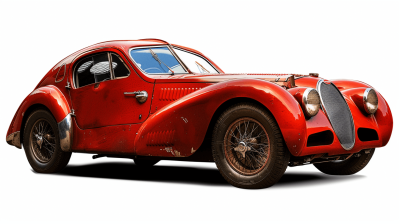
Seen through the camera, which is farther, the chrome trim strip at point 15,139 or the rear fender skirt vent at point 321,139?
the chrome trim strip at point 15,139

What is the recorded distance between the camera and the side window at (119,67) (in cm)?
815

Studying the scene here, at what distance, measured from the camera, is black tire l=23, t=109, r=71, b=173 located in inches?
346

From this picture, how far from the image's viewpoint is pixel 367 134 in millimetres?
7676

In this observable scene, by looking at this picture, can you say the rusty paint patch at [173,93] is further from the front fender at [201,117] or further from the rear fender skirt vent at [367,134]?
the rear fender skirt vent at [367,134]

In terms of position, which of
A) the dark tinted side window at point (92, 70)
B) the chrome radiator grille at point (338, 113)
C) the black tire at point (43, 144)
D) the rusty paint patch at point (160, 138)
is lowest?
the black tire at point (43, 144)

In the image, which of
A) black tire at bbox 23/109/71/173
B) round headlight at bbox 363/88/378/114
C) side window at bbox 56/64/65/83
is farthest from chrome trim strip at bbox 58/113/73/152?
round headlight at bbox 363/88/378/114

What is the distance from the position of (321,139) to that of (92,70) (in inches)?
157

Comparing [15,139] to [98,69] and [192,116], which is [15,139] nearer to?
[98,69]

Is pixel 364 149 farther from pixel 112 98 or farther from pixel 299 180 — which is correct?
pixel 112 98

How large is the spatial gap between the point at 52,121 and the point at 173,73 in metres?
2.33

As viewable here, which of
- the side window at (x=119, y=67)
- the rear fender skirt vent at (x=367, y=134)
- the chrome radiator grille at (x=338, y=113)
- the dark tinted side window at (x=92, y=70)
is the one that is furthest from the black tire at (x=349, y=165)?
the dark tinted side window at (x=92, y=70)

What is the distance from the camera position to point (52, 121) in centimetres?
878

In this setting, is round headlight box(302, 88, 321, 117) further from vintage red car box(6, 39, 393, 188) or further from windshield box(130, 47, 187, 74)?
windshield box(130, 47, 187, 74)

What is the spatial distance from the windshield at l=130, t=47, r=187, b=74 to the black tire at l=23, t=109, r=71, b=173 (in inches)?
73.6
